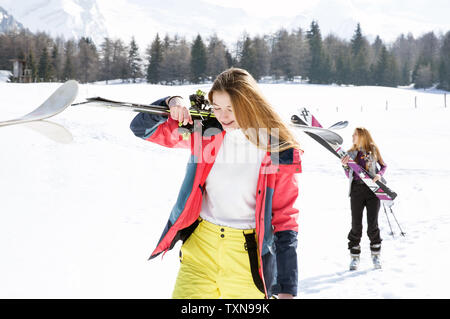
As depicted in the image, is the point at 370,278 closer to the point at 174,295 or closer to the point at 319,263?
the point at 319,263

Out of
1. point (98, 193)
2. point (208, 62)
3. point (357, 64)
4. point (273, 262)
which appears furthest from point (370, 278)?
point (357, 64)

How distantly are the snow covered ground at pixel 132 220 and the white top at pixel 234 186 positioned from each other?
32cm

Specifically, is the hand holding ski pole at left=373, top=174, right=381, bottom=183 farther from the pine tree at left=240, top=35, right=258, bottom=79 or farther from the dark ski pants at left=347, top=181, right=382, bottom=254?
the pine tree at left=240, top=35, right=258, bottom=79

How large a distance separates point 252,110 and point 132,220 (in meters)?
5.51

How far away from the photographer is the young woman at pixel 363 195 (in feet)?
16.4

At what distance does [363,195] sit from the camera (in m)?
5.01

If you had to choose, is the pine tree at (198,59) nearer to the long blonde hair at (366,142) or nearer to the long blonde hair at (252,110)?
the long blonde hair at (366,142)

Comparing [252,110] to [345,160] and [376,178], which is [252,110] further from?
[376,178]

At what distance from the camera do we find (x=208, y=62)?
6000 cm

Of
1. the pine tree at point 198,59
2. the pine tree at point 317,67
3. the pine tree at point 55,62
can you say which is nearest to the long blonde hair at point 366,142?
the pine tree at point 198,59

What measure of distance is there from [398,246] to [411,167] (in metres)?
8.79

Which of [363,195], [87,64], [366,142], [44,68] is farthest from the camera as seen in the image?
[87,64]

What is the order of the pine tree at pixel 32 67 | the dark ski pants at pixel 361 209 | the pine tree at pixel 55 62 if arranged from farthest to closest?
1. the pine tree at pixel 55 62
2. the pine tree at pixel 32 67
3. the dark ski pants at pixel 361 209

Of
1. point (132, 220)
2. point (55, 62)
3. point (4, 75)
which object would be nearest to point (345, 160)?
point (132, 220)
